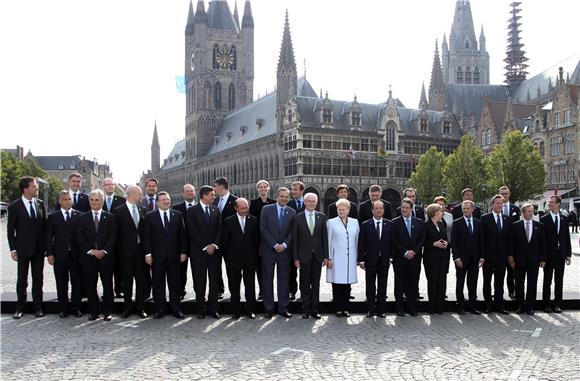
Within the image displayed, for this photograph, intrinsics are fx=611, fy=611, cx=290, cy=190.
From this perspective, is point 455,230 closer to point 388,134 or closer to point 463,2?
point 388,134

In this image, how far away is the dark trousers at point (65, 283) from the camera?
9726mm

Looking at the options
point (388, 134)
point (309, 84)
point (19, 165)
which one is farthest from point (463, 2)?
point (19, 165)

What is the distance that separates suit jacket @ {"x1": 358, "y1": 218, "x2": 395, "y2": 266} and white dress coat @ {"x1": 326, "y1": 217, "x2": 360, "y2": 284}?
12 cm

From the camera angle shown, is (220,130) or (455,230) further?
(220,130)

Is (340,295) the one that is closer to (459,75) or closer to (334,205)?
(334,205)

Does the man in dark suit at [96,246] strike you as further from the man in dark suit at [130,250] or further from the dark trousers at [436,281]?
the dark trousers at [436,281]

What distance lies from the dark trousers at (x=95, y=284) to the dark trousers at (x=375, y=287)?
414 centimetres

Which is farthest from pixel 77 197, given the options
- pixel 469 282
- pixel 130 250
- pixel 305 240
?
pixel 469 282

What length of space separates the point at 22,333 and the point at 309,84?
68.7m

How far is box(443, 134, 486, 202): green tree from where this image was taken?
50.7 m

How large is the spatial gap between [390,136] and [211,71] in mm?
38608

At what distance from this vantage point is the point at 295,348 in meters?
7.68

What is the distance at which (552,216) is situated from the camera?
1070 centimetres

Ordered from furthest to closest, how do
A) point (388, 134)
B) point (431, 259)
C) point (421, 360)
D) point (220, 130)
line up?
point (220, 130)
point (388, 134)
point (431, 259)
point (421, 360)
